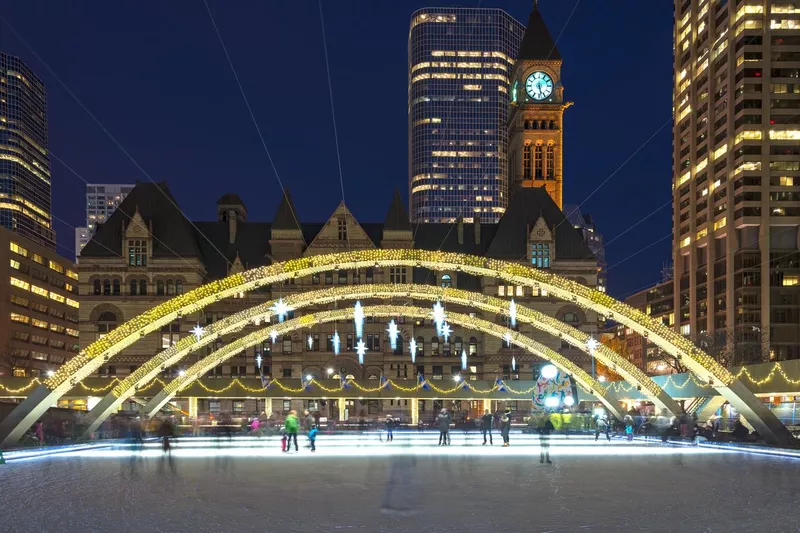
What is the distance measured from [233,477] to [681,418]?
909 inches

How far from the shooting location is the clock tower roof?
11169 cm

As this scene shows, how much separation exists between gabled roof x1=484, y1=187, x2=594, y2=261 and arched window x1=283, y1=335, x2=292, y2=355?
2159 cm

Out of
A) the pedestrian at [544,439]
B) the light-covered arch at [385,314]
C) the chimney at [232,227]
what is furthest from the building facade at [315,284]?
the pedestrian at [544,439]

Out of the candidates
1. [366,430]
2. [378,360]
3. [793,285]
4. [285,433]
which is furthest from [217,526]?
[793,285]

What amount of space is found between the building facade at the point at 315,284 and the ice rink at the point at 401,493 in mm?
52683

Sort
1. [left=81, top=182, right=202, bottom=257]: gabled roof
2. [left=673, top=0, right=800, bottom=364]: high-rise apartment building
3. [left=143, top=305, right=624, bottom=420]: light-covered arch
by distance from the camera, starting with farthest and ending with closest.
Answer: [left=673, top=0, right=800, bottom=364]: high-rise apartment building < [left=81, top=182, right=202, bottom=257]: gabled roof < [left=143, top=305, right=624, bottom=420]: light-covered arch

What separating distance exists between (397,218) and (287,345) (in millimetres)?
16498

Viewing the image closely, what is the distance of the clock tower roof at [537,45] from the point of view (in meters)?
112

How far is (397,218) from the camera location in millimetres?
87875

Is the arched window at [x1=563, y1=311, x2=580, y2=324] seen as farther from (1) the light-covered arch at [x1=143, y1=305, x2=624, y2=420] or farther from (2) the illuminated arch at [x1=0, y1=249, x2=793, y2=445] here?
(2) the illuminated arch at [x1=0, y1=249, x2=793, y2=445]

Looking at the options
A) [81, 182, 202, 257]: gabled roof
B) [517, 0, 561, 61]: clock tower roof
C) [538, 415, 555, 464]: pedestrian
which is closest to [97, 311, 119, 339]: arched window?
[81, 182, 202, 257]: gabled roof

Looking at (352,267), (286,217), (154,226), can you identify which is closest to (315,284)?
(286,217)

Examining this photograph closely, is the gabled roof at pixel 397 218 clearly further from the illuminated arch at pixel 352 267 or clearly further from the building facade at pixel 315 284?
the illuminated arch at pixel 352 267

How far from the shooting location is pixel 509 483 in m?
21.2
